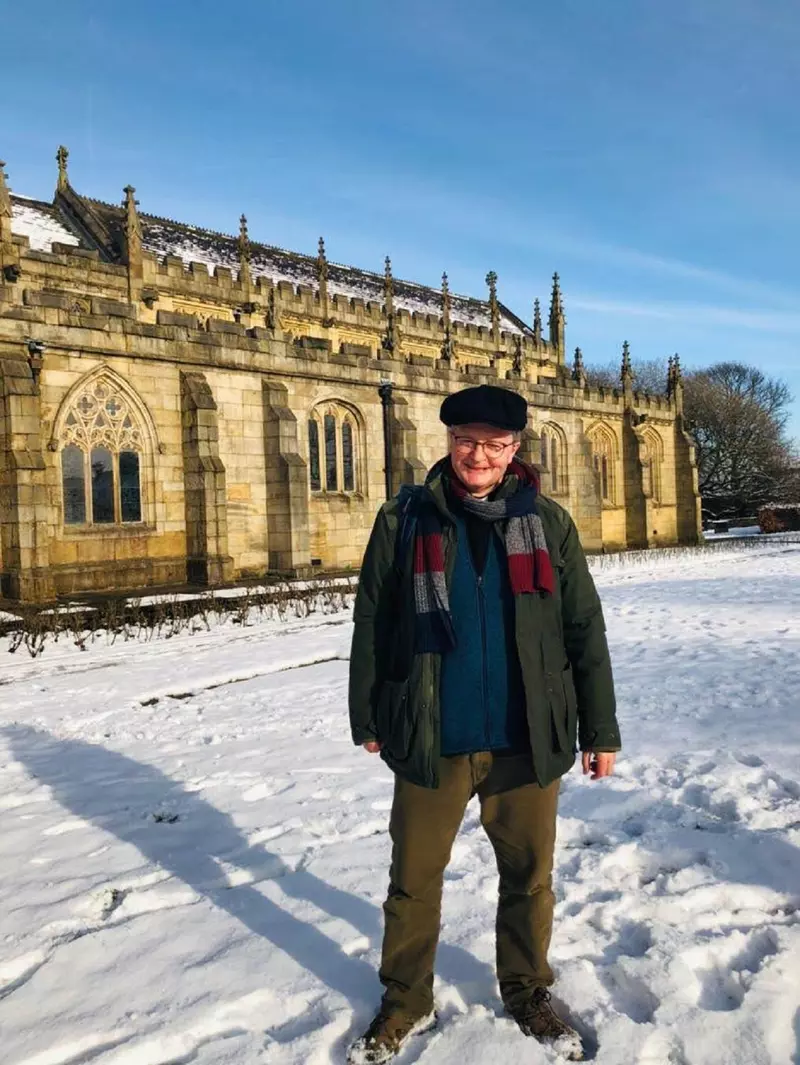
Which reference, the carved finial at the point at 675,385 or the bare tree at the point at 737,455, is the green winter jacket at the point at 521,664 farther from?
the bare tree at the point at 737,455

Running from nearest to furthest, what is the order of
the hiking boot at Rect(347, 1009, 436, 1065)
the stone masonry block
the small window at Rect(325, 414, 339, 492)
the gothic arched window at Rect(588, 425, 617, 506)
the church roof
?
the hiking boot at Rect(347, 1009, 436, 1065) → the stone masonry block → the small window at Rect(325, 414, 339, 492) → the church roof → the gothic arched window at Rect(588, 425, 617, 506)

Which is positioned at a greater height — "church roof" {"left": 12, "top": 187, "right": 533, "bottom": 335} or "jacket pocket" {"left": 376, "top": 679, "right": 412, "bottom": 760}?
"church roof" {"left": 12, "top": 187, "right": 533, "bottom": 335}

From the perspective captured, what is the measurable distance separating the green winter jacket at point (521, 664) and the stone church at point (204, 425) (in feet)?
39.5

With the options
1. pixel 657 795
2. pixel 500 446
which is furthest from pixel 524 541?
pixel 657 795

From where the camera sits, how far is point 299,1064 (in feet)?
7.42

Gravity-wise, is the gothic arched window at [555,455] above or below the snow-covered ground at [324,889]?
above

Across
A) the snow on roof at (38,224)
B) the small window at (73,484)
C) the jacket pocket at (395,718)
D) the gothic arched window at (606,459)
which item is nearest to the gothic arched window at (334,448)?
the small window at (73,484)

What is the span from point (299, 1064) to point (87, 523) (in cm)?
1393

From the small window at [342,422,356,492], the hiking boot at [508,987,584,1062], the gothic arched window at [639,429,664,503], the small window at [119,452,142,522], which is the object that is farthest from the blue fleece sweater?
the gothic arched window at [639,429,664,503]

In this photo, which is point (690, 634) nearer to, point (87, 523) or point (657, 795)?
point (657, 795)

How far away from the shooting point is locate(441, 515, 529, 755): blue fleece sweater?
242 centimetres

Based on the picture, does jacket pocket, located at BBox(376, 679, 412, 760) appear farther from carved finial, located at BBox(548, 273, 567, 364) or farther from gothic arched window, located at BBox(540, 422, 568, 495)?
carved finial, located at BBox(548, 273, 567, 364)

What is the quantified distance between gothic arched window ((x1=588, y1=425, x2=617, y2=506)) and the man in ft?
85.0

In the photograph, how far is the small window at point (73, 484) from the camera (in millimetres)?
14600
